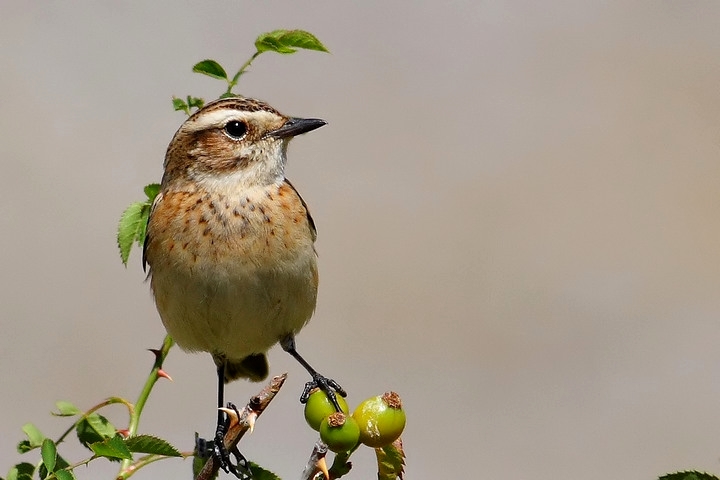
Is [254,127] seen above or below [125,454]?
above

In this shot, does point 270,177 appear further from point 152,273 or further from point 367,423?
point 367,423

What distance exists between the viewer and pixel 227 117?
13.6 feet

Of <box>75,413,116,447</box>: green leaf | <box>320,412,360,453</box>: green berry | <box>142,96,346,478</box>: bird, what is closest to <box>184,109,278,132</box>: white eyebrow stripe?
<box>142,96,346,478</box>: bird

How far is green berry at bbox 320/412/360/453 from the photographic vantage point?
6.98ft

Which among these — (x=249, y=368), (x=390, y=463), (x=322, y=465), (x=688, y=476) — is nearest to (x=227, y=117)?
(x=249, y=368)

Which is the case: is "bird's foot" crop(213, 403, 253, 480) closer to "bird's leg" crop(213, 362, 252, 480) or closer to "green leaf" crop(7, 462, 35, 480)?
"bird's leg" crop(213, 362, 252, 480)

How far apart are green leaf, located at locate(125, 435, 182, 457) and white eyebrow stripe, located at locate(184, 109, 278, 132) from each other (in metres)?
2.08

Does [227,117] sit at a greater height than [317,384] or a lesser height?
greater

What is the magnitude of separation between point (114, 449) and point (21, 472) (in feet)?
1.57

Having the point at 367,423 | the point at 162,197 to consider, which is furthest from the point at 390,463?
the point at 162,197

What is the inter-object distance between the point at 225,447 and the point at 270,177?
7.43 ft

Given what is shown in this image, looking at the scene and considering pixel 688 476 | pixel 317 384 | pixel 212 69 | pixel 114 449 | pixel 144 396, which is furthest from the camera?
pixel 317 384

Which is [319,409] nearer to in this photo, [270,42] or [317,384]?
[317,384]

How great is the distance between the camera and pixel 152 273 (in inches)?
161
